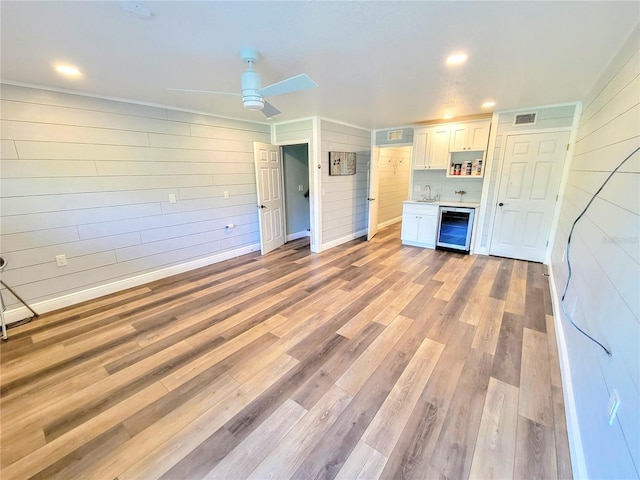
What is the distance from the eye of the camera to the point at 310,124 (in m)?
4.45

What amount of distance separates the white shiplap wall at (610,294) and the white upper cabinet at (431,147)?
2.31 m

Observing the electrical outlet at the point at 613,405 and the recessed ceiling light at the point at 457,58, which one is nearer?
the electrical outlet at the point at 613,405

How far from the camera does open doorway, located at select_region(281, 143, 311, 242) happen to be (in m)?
5.64

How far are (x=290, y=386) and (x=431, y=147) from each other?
4723 mm

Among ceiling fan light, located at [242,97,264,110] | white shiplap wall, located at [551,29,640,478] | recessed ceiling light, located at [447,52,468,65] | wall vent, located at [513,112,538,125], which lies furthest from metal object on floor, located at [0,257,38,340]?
wall vent, located at [513,112,538,125]

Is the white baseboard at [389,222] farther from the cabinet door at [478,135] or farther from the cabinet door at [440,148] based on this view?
the cabinet door at [478,135]

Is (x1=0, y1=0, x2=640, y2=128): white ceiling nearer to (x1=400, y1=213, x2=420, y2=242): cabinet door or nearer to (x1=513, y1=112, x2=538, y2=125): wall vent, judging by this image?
(x1=513, y1=112, x2=538, y2=125): wall vent

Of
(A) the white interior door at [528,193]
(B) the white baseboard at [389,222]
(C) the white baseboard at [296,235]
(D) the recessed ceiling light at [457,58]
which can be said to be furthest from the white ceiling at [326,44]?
(B) the white baseboard at [389,222]

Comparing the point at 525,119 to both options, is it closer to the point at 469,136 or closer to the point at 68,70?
the point at 469,136

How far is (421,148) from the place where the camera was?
5008 mm

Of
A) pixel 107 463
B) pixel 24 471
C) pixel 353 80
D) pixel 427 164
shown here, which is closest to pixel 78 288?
pixel 24 471

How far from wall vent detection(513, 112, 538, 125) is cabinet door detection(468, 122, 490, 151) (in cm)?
39

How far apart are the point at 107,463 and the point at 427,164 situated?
5.51m

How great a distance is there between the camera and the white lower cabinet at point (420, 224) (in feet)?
16.2
